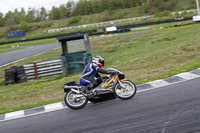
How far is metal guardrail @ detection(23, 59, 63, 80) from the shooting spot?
15.8 meters

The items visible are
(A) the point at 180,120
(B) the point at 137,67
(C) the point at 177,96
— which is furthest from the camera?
(B) the point at 137,67

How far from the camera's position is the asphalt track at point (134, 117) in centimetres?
520

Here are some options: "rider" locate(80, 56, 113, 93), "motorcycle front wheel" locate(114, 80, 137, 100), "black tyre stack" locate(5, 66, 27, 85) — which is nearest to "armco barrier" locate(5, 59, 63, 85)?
"black tyre stack" locate(5, 66, 27, 85)

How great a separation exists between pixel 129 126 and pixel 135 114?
0.76 meters

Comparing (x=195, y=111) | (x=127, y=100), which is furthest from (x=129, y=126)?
(x=127, y=100)

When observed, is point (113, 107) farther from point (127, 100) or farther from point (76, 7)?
point (76, 7)

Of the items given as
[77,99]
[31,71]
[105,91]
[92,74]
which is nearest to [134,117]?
[105,91]

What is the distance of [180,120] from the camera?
5.26 metres

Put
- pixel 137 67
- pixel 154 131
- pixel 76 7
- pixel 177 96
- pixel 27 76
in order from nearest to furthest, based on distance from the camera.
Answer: pixel 154 131
pixel 177 96
pixel 137 67
pixel 27 76
pixel 76 7

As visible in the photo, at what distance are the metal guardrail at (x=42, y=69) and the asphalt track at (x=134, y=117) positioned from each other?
8786 millimetres

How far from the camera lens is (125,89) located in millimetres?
7816

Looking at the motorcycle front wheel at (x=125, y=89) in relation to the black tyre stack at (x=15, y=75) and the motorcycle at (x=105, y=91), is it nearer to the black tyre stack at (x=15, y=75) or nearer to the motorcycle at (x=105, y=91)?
the motorcycle at (x=105, y=91)

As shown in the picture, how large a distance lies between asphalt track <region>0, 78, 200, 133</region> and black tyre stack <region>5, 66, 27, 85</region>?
8.22 m

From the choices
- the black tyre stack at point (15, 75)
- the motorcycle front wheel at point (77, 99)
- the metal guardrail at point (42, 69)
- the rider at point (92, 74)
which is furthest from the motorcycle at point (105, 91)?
the metal guardrail at point (42, 69)
